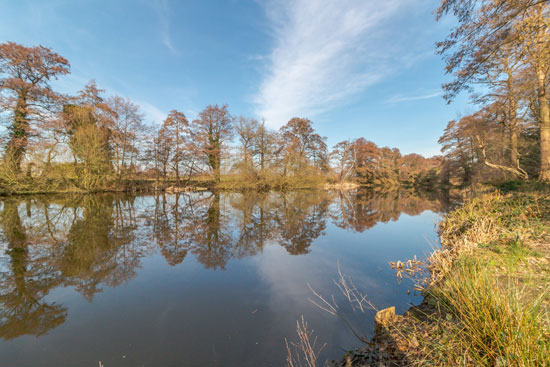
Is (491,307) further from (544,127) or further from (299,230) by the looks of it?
(544,127)

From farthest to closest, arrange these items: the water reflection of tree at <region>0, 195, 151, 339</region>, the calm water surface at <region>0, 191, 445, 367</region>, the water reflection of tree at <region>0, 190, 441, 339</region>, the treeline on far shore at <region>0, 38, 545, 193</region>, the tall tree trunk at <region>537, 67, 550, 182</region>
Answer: the treeline on far shore at <region>0, 38, 545, 193</region> → the tall tree trunk at <region>537, 67, 550, 182</region> → the water reflection of tree at <region>0, 190, 441, 339</region> → the water reflection of tree at <region>0, 195, 151, 339</region> → the calm water surface at <region>0, 191, 445, 367</region>

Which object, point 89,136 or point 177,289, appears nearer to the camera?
point 177,289

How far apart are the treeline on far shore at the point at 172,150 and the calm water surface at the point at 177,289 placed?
1065 cm

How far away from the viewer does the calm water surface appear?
232cm

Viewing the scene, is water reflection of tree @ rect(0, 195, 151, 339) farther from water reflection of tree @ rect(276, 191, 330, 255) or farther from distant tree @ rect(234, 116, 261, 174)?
distant tree @ rect(234, 116, 261, 174)

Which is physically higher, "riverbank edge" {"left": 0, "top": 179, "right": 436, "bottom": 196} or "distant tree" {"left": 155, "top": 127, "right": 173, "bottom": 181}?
"distant tree" {"left": 155, "top": 127, "right": 173, "bottom": 181}

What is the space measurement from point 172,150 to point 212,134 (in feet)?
16.9

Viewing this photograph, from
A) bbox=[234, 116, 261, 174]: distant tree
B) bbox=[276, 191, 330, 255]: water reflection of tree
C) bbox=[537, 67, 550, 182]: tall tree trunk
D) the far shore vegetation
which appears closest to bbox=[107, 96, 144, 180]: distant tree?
the far shore vegetation

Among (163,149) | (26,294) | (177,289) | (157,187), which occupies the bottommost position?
(177,289)

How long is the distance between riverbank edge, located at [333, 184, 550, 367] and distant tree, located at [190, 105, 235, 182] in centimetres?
2392

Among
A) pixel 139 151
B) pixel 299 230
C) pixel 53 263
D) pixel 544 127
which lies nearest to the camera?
pixel 53 263

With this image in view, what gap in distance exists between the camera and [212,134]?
25766 mm

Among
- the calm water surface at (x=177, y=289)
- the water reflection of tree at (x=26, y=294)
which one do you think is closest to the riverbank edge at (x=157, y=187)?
the calm water surface at (x=177, y=289)

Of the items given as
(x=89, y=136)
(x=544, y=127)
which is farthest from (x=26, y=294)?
(x=89, y=136)
